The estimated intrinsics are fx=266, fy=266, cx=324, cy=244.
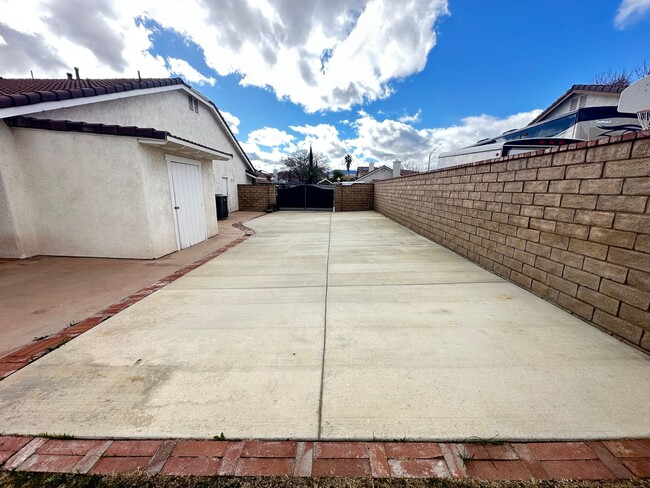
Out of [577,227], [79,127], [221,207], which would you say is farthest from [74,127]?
[577,227]

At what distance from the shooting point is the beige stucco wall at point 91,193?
5180 mm

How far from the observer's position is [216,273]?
468 cm

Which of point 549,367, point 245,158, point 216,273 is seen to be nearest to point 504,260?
point 549,367

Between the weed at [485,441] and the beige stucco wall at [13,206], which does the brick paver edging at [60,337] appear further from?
the beige stucco wall at [13,206]

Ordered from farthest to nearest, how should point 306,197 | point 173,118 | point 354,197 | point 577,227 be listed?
point 306,197, point 354,197, point 173,118, point 577,227

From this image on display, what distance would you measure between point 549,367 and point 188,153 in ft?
25.5

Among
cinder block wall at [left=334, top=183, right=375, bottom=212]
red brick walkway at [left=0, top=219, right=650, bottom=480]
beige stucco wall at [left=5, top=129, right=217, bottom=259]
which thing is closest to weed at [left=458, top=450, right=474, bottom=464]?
red brick walkway at [left=0, top=219, right=650, bottom=480]

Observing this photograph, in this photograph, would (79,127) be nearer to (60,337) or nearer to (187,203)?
(187,203)

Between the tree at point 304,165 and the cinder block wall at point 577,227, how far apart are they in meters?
45.5

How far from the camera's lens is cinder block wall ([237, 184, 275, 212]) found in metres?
17.2

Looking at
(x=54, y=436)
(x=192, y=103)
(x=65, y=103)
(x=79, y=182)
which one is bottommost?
(x=54, y=436)

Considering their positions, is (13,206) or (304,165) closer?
(13,206)

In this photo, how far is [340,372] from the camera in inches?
84.3

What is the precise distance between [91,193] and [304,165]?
48.4 metres
